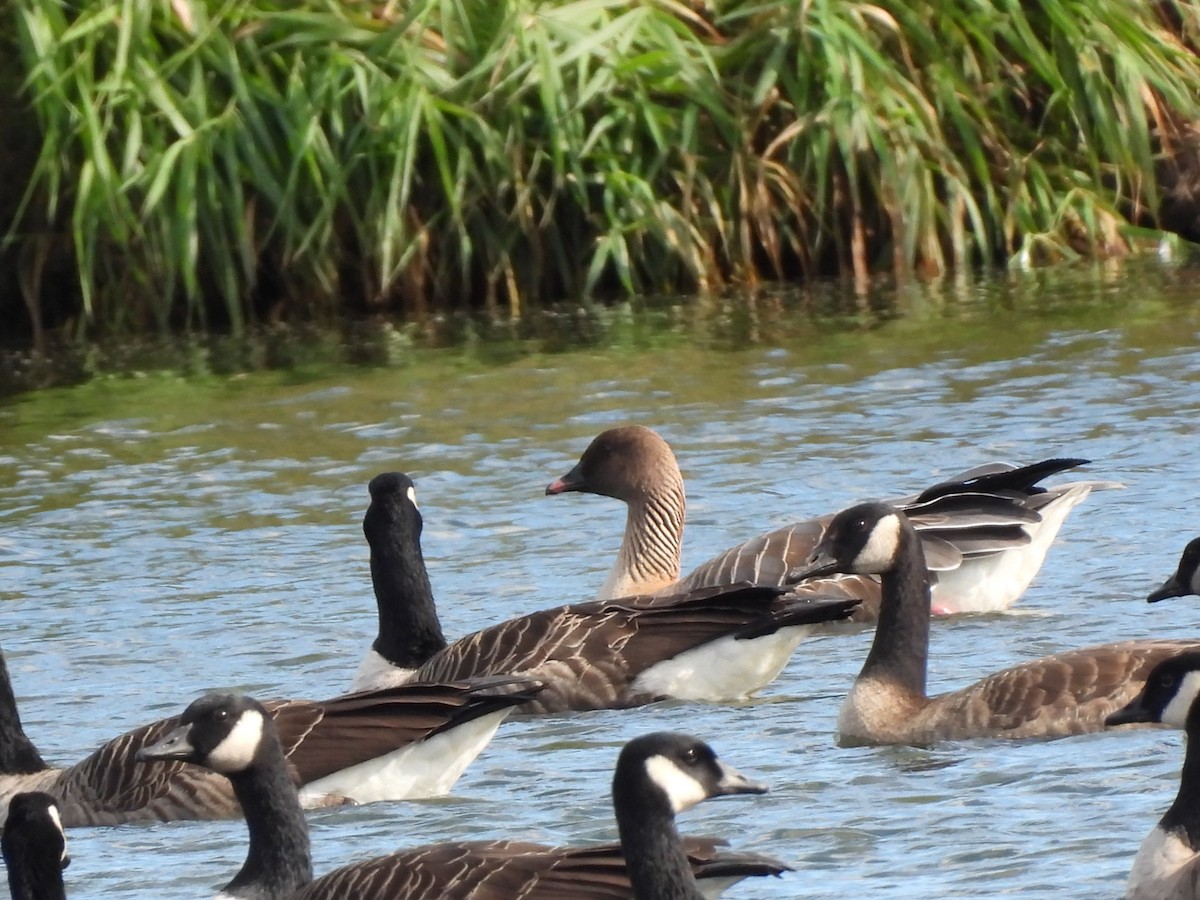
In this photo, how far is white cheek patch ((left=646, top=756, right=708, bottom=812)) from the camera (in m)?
5.35

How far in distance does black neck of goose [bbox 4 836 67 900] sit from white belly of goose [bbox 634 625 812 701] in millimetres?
3009

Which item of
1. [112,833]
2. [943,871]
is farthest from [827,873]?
[112,833]

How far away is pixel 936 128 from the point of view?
17.7 meters

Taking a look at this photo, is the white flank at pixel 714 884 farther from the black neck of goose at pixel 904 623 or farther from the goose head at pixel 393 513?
the goose head at pixel 393 513

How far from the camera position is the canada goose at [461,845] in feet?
17.4

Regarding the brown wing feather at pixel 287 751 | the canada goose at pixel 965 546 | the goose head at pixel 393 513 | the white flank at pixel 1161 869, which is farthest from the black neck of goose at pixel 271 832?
the canada goose at pixel 965 546

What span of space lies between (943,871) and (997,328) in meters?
10.2

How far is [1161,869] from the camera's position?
18.5 feet

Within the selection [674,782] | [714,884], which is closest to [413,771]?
[714,884]

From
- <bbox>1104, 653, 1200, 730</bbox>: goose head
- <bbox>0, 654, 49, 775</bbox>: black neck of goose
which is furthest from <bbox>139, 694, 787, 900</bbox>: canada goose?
<bbox>0, 654, 49, 775</bbox>: black neck of goose

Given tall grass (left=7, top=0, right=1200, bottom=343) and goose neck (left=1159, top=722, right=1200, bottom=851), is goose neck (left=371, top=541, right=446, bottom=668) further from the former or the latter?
tall grass (left=7, top=0, right=1200, bottom=343)

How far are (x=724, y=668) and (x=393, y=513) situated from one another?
5.05 ft

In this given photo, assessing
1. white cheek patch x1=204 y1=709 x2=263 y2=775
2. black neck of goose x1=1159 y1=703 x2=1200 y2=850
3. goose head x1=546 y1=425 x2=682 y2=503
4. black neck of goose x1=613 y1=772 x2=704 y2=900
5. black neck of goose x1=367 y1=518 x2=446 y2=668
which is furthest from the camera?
goose head x1=546 y1=425 x2=682 y2=503

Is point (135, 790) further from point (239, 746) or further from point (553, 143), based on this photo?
point (553, 143)
